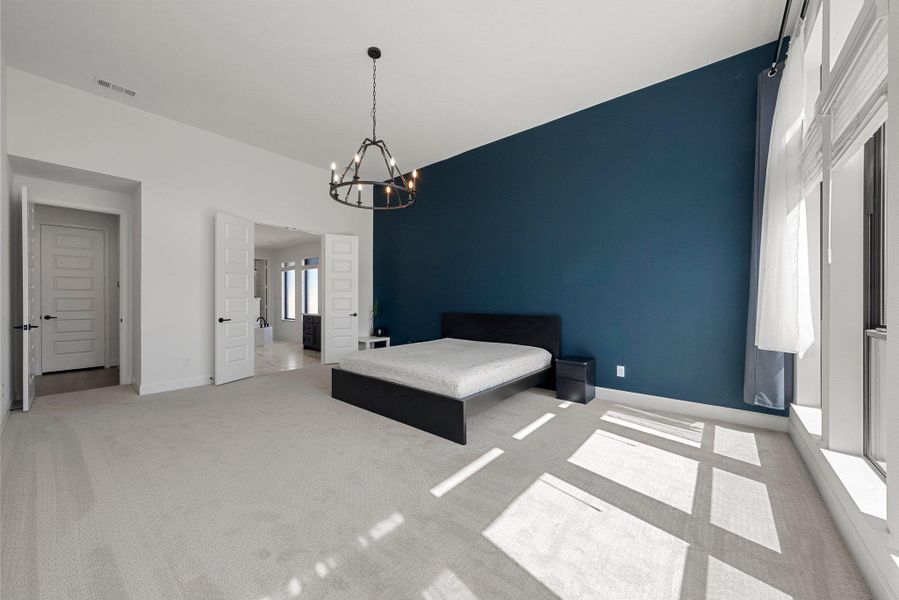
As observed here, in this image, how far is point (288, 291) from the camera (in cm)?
1005

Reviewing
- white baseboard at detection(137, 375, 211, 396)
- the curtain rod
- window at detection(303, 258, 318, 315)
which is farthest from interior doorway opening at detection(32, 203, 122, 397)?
the curtain rod

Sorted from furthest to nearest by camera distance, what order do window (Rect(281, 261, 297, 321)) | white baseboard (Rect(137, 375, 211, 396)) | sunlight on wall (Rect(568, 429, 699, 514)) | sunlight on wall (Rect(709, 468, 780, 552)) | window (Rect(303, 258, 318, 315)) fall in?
window (Rect(281, 261, 297, 321)) < window (Rect(303, 258, 318, 315)) < white baseboard (Rect(137, 375, 211, 396)) < sunlight on wall (Rect(568, 429, 699, 514)) < sunlight on wall (Rect(709, 468, 780, 552))

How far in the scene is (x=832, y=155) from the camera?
1.88 meters

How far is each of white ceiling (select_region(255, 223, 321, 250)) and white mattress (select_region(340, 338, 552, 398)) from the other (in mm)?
4457

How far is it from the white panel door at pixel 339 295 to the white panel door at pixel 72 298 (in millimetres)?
3573

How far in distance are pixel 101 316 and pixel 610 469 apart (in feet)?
24.7

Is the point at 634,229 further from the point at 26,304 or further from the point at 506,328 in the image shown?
the point at 26,304

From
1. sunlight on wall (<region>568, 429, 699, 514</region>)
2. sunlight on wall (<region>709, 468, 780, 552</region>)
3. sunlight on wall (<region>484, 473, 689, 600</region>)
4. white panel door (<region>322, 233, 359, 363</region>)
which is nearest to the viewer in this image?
sunlight on wall (<region>484, 473, 689, 600</region>)

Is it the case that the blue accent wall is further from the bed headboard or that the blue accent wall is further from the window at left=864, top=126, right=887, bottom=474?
the window at left=864, top=126, right=887, bottom=474

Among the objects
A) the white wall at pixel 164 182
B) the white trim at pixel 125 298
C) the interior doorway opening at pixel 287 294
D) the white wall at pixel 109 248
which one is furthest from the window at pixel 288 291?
the white trim at pixel 125 298

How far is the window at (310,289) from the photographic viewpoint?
932 cm

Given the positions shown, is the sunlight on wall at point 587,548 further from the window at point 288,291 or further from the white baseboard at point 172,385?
the window at point 288,291

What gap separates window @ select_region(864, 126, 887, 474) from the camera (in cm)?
182

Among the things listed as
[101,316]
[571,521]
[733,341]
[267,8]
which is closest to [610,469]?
[571,521]
